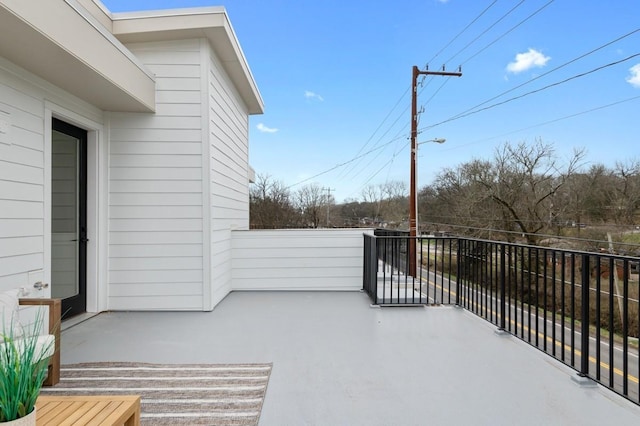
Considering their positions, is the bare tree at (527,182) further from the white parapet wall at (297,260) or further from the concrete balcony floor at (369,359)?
the concrete balcony floor at (369,359)

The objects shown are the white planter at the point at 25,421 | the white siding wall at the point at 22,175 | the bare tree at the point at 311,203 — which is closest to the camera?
the white planter at the point at 25,421

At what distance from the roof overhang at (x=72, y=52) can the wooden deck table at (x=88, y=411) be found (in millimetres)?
2176

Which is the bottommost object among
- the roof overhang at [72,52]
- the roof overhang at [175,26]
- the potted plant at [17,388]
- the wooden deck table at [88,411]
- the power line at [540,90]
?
the wooden deck table at [88,411]

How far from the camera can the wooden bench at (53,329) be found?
210 centimetres

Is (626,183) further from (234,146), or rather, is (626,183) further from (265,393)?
(265,393)

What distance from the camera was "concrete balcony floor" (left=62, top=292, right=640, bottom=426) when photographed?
1.83 meters

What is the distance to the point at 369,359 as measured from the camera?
253 cm

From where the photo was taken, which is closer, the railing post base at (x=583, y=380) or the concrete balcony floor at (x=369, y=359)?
the concrete balcony floor at (x=369, y=359)

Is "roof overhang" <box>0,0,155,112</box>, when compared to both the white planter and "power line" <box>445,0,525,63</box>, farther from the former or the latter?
"power line" <box>445,0,525,63</box>

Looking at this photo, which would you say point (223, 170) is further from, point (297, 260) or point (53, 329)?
point (53, 329)

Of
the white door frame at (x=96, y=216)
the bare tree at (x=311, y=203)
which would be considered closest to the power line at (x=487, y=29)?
the white door frame at (x=96, y=216)

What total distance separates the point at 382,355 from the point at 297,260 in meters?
2.51

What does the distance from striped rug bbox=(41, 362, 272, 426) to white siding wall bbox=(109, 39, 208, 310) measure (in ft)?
5.02

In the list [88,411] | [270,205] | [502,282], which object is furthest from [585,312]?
[270,205]
